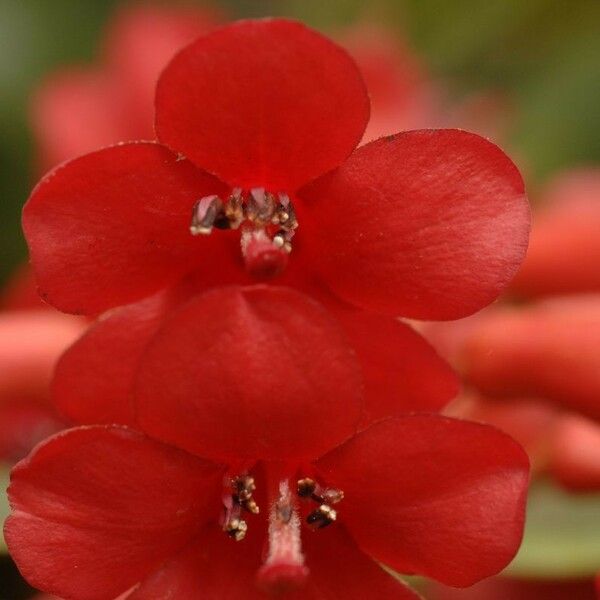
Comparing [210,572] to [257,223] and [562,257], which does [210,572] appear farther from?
[562,257]

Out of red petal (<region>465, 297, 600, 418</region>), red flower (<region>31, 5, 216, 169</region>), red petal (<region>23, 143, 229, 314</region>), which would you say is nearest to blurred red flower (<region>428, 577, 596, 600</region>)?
red petal (<region>465, 297, 600, 418</region>)

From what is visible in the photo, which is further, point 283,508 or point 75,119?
point 75,119

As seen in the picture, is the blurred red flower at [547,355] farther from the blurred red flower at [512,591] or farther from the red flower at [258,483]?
the red flower at [258,483]

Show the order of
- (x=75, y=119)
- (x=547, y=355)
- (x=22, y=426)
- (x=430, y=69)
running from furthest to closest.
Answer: (x=430, y=69), (x=75, y=119), (x=22, y=426), (x=547, y=355)

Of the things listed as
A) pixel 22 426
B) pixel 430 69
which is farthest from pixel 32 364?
pixel 430 69

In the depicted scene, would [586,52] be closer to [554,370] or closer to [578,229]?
[578,229]

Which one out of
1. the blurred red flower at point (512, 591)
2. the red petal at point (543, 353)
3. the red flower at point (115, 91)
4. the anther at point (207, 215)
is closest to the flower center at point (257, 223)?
the anther at point (207, 215)
